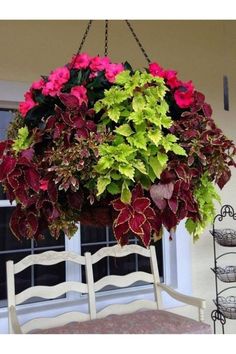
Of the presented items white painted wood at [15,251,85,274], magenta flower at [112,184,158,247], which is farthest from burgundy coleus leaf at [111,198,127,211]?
white painted wood at [15,251,85,274]

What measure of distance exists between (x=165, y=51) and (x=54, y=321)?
1.93m

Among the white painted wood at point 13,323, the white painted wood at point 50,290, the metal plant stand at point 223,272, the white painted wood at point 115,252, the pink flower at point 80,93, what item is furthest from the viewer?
the metal plant stand at point 223,272

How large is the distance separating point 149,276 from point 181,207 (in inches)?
70.6

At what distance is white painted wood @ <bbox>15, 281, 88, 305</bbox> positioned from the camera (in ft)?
6.97

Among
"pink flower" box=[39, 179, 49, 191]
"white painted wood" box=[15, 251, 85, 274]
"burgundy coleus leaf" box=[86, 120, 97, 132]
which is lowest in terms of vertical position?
"white painted wood" box=[15, 251, 85, 274]

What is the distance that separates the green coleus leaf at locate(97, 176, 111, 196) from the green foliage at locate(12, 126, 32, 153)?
0.71 ft

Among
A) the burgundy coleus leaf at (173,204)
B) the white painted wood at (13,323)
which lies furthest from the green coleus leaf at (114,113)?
the white painted wood at (13,323)

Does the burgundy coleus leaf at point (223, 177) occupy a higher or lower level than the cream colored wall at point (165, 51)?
lower

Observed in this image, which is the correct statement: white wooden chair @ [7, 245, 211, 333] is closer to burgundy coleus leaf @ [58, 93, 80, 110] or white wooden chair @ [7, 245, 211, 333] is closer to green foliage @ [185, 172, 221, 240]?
green foliage @ [185, 172, 221, 240]

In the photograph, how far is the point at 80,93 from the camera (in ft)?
2.80

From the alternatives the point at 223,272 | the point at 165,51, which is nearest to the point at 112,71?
the point at 165,51

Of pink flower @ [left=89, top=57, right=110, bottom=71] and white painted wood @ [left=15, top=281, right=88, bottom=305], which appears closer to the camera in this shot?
pink flower @ [left=89, top=57, right=110, bottom=71]

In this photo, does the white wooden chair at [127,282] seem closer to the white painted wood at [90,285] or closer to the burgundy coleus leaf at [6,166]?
the white painted wood at [90,285]

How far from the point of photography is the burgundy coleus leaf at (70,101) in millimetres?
835
